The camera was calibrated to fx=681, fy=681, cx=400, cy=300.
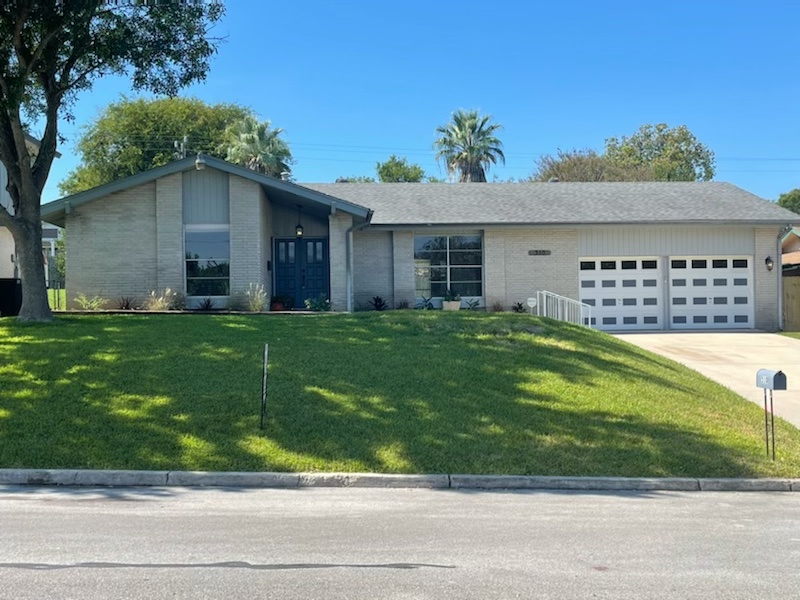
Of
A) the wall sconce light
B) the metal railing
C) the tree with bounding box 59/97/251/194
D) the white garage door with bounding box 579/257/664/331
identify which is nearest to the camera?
the wall sconce light

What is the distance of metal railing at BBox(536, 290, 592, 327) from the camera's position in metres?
20.4

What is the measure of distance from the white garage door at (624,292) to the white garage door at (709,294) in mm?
613

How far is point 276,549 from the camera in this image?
5156 mm

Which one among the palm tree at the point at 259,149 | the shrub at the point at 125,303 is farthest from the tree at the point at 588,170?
the shrub at the point at 125,303

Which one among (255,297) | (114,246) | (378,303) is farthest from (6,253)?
(378,303)

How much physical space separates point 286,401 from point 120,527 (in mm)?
3541

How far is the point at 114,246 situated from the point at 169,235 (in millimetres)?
1473

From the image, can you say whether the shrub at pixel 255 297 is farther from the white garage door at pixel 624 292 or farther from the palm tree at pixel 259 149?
the palm tree at pixel 259 149

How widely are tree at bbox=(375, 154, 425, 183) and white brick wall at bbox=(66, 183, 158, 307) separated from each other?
129ft

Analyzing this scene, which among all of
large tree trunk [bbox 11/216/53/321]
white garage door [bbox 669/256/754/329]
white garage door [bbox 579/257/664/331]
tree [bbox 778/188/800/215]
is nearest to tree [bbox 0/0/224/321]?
large tree trunk [bbox 11/216/53/321]

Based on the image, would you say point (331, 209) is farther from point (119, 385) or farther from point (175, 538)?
point (175, 538)

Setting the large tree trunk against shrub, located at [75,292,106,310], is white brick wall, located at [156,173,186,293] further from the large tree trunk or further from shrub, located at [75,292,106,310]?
the large tree trunk

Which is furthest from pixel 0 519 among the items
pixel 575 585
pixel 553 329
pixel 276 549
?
pixel 553 329

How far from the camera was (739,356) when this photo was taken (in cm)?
1589
